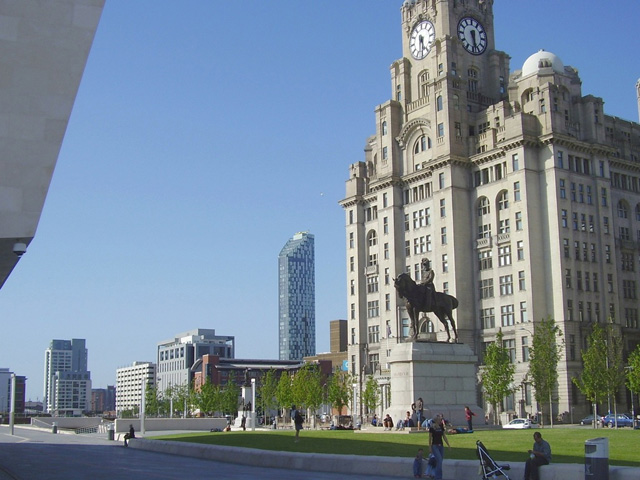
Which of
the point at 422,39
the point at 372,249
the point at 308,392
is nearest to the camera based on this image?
the point at 308,392

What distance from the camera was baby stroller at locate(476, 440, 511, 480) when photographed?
25730 mm

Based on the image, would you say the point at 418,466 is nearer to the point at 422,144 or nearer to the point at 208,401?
the point at 422,144

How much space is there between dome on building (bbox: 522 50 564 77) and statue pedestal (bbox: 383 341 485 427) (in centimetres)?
7011

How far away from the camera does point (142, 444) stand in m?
52.8

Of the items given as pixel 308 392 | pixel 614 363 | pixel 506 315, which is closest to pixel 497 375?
pixel 614 363

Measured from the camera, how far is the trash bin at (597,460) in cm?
2233

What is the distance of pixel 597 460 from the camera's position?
22.4 metres

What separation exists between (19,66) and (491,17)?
11017cm

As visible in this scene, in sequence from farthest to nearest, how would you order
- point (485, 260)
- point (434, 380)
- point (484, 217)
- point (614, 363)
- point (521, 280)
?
1. point (484, 217)
2. point (485, 260)
3. point (521, 280)
4. point (614, 363)
5. point (434, 380)

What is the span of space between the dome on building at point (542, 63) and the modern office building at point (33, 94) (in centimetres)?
9455

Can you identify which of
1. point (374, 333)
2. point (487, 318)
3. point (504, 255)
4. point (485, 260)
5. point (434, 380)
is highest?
point (504, 255)

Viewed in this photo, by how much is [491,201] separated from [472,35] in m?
29.1

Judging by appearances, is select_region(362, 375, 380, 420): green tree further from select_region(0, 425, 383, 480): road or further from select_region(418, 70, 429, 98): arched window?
select_region(0, 425, 383, 480): road

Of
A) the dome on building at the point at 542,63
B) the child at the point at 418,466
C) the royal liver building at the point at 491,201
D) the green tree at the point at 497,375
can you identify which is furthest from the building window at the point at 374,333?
the child at the point at 418,466
